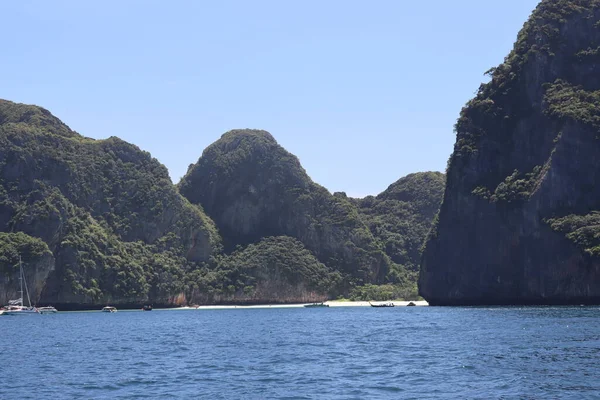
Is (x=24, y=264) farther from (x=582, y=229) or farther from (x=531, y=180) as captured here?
(x=582, y=229)

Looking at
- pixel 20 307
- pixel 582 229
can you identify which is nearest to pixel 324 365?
pixel 582 229

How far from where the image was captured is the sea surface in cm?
3966

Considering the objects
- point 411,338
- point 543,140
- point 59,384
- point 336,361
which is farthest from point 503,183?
point 59,384

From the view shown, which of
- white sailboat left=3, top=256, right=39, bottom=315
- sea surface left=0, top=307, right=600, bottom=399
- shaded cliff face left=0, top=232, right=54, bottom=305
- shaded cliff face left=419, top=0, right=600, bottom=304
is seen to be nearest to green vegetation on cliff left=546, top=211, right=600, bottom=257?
shaded cliff face left=419, top=0, right=600, bottom=304

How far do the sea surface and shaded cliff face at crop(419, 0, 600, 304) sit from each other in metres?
48.4

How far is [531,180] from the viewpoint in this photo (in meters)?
138

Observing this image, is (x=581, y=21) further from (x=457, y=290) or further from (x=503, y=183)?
(x=457, y=290)

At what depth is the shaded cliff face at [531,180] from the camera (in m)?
128

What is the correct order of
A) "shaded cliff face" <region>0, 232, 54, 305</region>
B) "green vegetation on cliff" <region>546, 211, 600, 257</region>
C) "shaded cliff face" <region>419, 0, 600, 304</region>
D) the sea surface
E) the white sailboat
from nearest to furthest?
the sea surface < "green vegetation on cliff" <region>546, 211, 600, 257</region> < "shaded cliff face" <region>419, 0, 600, 304</region> < the white sailboat < "shaded cliff face" <region>0, 232, 54, 305</region>

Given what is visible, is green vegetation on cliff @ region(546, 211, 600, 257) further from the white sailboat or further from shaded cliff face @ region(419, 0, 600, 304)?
the white sailboat

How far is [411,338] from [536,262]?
66.4 meters

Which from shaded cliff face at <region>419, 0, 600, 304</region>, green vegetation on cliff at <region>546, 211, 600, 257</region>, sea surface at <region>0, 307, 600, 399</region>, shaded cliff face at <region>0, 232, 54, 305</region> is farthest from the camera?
shaded cliff face at <region>0, 232, 54, 305</region>

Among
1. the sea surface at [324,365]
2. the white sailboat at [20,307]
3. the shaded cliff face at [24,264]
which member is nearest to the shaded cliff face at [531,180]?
the sea surface at [324,365]

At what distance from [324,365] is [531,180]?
9625 cm
